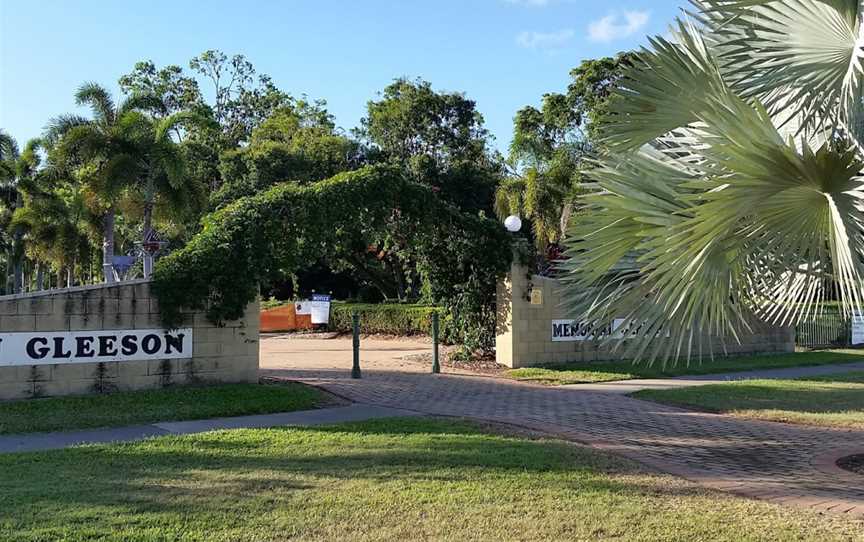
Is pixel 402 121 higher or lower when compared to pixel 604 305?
higher

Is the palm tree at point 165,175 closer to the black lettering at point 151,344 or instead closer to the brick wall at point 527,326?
the brick wall at point 527,326

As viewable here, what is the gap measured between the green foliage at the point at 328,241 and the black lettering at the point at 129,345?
571 millimetres

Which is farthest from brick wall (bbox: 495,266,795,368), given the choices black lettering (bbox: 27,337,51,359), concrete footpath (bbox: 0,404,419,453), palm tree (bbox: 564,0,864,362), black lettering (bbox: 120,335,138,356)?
palm tree (bbox: 564,0,864,362)

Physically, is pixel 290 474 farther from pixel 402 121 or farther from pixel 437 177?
pixel 402 121

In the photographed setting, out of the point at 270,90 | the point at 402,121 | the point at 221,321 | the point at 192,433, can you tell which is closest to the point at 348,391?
the point at 221,321

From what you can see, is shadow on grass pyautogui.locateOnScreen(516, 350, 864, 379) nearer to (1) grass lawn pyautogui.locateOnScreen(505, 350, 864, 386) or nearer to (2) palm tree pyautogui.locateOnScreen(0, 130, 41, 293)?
(1) grass lawn pyautogui.locateOnScreen(505, 350, 864, 386)

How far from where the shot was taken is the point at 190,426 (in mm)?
9492

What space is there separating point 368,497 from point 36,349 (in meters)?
6.98

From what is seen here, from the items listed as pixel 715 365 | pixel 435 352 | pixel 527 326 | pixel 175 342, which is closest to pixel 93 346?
pixel 175 342

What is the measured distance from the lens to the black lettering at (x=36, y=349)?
1068 centimetres

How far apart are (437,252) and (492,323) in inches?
78.3

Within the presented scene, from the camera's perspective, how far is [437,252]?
1717cm

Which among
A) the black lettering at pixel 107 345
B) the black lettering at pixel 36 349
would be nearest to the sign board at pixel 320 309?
the black lettering at pixel 107 345

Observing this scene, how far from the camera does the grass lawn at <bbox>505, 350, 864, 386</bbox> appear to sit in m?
14.8
